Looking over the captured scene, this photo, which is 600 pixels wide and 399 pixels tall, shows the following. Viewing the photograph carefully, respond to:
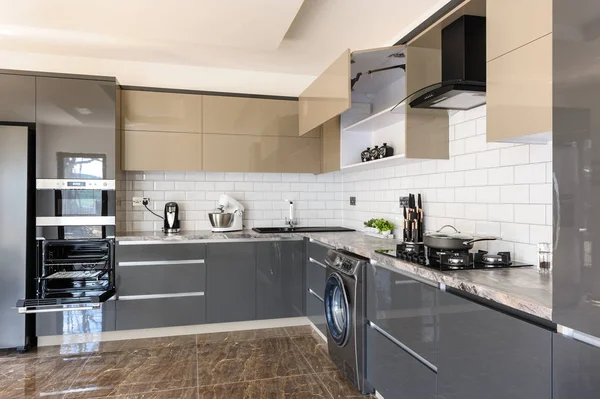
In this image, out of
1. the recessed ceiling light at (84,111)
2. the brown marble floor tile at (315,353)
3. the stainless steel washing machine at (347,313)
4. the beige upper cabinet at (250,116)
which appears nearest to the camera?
the stainless steel washing machine at (347,313)

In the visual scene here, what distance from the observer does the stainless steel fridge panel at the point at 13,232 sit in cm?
299

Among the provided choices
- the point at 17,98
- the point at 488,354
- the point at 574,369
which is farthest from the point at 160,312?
the point at 574,369

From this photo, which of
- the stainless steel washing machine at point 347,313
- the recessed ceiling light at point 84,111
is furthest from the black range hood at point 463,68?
the recessed ceiling light at point 84,111

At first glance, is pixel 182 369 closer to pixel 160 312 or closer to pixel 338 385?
pixel 160 312

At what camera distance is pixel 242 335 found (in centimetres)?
346

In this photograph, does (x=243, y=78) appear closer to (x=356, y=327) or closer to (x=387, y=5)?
(x=387, y=5)

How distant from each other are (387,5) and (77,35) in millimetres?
2400

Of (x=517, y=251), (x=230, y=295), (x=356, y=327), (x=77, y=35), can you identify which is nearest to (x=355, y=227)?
(x=230, y=295)

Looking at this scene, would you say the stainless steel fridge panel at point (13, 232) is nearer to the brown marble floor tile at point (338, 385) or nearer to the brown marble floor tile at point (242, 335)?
the brown marble floor tile at point (242, 335)

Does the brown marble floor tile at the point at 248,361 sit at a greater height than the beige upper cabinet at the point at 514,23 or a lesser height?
lesser

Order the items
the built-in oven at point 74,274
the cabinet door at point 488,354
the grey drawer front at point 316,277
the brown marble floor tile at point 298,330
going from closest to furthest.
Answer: the cabinet door at point 488,354
the built-in oven at point 74,274
the grey drawer front at point 316,277
the brown marble floor tile at point 298,330

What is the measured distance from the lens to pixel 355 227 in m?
3.98

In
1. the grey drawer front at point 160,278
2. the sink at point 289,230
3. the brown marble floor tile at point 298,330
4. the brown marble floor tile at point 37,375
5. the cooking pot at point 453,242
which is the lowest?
the brown marble floor tile at point 37,375

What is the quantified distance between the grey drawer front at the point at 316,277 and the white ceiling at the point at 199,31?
183cm
